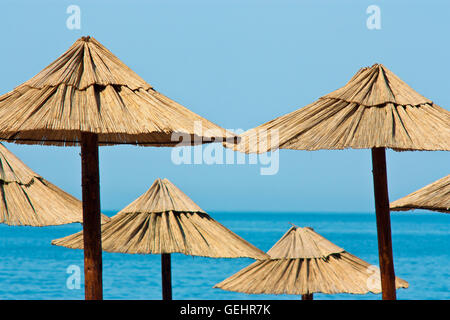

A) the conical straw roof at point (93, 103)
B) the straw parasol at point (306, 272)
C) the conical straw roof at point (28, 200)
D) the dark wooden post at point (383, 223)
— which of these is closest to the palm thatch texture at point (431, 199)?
the straw parasol at point (306, 272)

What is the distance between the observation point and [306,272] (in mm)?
8562

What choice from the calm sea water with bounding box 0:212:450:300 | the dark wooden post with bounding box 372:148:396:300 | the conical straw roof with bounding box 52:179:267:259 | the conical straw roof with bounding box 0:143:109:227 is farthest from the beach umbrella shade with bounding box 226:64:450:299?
the calm sea water with bounding box 0:212:450:300

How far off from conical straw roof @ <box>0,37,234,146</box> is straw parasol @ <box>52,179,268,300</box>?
1.63 metres

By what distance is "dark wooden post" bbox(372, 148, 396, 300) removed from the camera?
604 centimetres

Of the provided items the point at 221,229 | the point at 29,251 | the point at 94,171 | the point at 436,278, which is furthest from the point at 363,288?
the point at 29,251

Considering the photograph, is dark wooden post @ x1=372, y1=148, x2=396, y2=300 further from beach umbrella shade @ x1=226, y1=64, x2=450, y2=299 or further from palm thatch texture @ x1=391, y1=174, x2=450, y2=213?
palm thatch texture @ x1=391, y1=174, x2=450, y2=213

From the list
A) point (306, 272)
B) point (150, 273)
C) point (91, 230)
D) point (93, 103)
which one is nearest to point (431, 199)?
point (306, 272)

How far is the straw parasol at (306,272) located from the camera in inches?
331

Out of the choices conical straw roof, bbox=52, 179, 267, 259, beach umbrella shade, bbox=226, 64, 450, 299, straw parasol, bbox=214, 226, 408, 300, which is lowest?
straw parasol, bbox=214, 226, 408, 300

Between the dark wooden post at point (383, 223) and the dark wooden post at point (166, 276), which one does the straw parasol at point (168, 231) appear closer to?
the dark wooden post at point (166, 276)

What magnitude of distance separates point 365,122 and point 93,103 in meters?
2.13

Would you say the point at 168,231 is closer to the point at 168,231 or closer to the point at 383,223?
the point at 168,231

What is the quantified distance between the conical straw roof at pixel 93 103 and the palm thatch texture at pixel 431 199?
2.72 m
